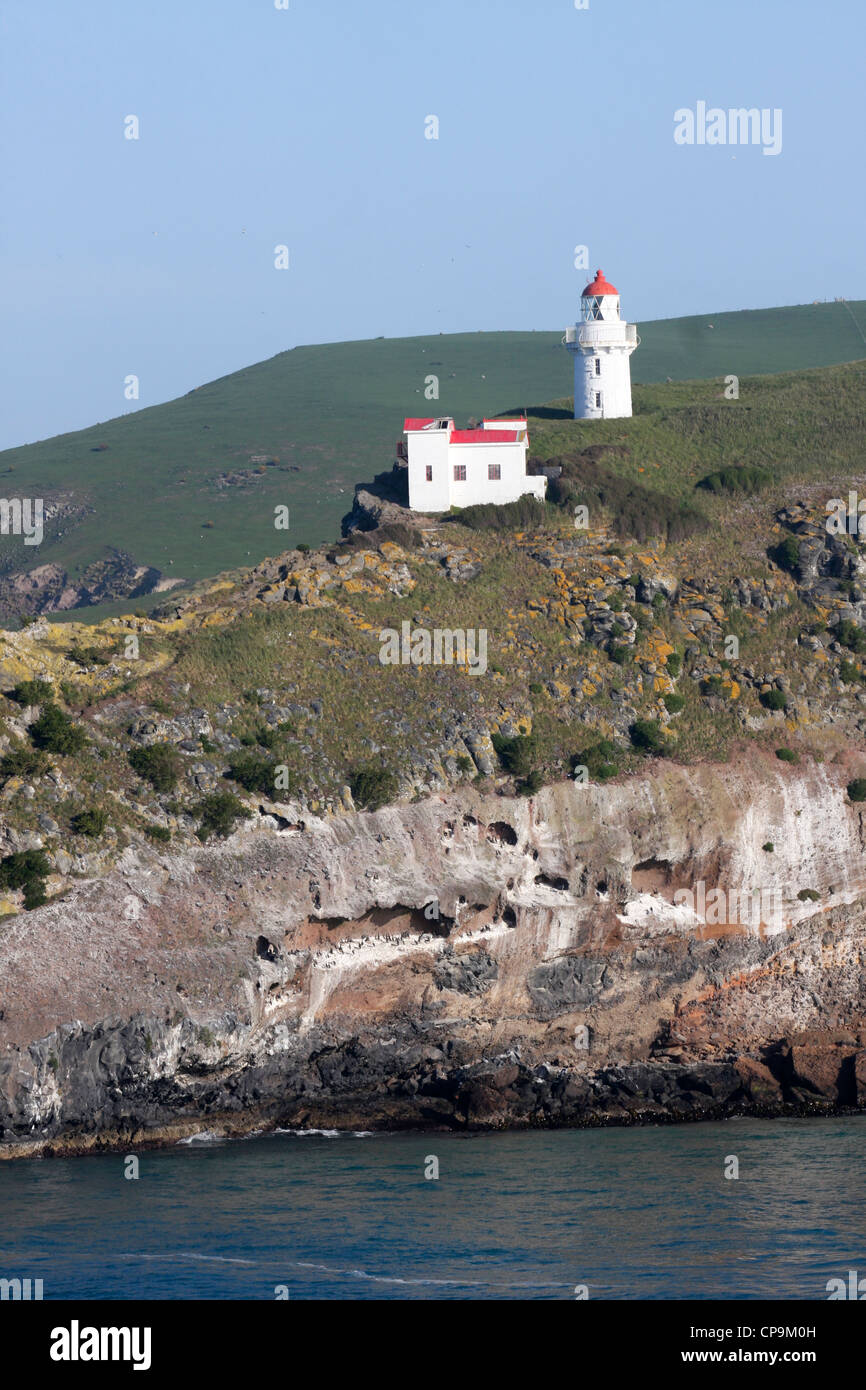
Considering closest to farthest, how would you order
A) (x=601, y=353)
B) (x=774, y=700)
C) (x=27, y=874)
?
(x=27, y=874) → (x=774, y=700) → (x=601, y=353)

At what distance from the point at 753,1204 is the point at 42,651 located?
29299 mm

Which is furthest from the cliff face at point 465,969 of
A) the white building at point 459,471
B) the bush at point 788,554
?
the white building at point 459,471

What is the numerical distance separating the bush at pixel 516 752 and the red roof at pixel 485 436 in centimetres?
1746

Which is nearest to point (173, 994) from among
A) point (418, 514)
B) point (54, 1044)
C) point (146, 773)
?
point (54, 1044)

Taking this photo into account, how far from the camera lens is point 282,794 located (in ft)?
171

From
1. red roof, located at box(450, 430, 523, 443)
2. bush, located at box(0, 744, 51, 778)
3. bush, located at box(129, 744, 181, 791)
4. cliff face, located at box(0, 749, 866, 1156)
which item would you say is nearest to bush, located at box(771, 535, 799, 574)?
cliff face, located at box(0, 749, 866, 1156)

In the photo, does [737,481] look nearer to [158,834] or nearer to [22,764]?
[158,834]

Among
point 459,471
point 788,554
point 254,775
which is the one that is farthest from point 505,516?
point 254,775

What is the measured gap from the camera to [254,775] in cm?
5184

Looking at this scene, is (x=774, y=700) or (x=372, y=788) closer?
(x=372, y=788)

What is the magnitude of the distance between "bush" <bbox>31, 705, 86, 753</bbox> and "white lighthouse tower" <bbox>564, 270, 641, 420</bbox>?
34534mm

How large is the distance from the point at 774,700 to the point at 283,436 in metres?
112

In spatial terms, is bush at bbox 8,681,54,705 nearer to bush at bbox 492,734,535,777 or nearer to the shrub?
bush at bbox 492,734,535,777

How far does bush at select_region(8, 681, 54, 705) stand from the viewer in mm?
51656
